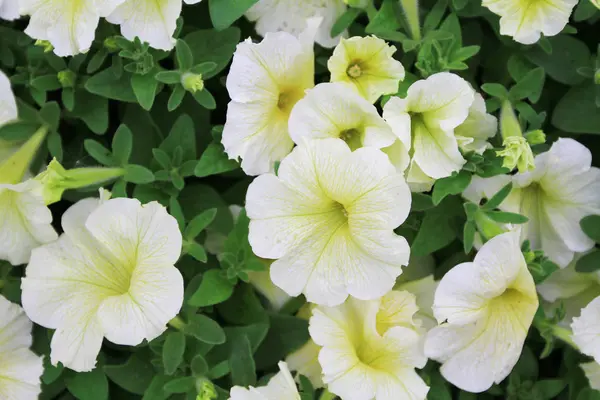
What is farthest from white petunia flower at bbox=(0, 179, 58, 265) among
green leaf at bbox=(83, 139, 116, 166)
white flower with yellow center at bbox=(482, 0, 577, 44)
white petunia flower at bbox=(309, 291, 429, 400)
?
white flower with yellow center at bbox=(482, 0, 577, 44)

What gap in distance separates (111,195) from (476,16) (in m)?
0.66

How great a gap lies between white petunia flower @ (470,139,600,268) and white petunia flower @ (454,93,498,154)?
0.06 m

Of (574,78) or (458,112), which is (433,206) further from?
(574,78)

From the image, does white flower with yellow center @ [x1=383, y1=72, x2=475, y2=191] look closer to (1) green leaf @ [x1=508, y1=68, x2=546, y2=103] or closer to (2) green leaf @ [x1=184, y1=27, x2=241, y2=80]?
(1) green leaf @ [x1=508, y1=68, x2=546, y2=103]

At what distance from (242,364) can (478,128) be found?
1.65 ft

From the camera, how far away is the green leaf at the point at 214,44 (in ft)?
3.58

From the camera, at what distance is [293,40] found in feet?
3.20

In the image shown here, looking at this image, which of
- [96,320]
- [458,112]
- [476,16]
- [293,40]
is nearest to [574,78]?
[476,16]

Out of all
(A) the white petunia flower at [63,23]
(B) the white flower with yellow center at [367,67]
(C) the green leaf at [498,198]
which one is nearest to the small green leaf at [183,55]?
(A) the white petunia flower at [63,23]

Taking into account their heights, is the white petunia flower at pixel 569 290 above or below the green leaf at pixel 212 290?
below

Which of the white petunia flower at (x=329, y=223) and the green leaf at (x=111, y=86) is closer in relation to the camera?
the white petunia flower at (x=329, y=223)

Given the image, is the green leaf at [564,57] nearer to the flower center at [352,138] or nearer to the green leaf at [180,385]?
the flower center at [352,138]

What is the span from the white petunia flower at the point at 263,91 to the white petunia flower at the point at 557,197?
0.31 m

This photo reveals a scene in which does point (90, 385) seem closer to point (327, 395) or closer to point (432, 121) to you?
point (327, 395)
